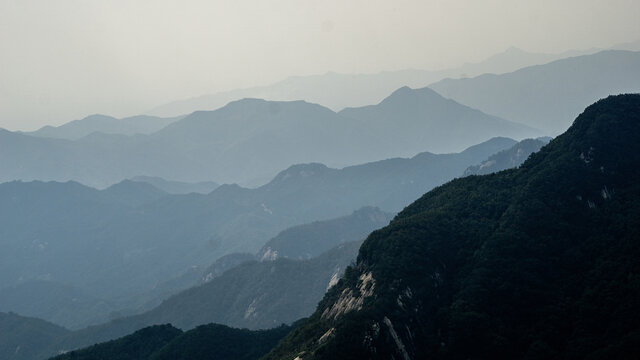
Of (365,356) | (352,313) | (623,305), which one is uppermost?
(352,313)

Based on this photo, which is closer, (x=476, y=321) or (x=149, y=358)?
(x=476, y=321)

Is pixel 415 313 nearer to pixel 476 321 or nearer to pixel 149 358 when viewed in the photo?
pixel 476 321

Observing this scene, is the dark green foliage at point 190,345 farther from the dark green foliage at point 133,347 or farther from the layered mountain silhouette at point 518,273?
the layered mountain silhouette at point 518,273

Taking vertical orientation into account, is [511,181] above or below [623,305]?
above

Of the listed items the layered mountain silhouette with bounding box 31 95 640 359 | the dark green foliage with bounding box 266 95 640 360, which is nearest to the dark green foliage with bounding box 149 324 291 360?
the dark green foliage with bounding box 266 95 640 360

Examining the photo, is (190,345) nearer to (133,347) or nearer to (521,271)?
(133,347)

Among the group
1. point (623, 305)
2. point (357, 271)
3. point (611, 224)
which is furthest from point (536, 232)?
point (357, 271)

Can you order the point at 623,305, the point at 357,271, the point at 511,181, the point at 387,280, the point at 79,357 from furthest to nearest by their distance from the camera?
the point at 79,357 < the point at 511,181 < the point at 357,271 < the point at 387,280 < the point at 623,305
